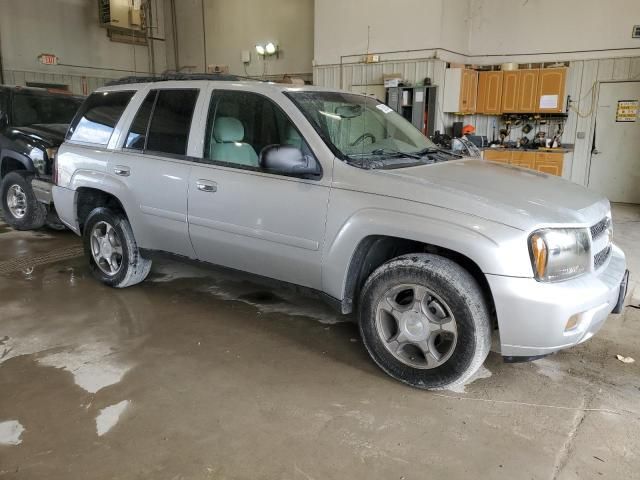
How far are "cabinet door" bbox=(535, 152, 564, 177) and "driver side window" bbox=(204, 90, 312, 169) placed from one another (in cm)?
726

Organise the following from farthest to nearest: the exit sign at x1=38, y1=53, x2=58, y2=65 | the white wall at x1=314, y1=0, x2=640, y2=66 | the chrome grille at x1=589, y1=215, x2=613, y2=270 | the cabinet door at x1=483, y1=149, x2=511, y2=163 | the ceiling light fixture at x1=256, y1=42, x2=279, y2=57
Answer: the ceiling light fixture at x1=256, y1=42, x2=279, y2=57 → the exit sign at x1=38, y1=53, x2=58, y2=65 → the cabinet door at x1=483, y1=149, x2=511, y2=163 → the white wall at x1=314, y1=0, x2=640, y2=66 → the chrome grille at x1=589, y1=215, x2=613, y2=270

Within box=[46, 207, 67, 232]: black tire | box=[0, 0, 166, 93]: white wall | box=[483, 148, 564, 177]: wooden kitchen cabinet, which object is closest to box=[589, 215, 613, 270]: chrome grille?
box=[46, 207, 67, 232]: black tire

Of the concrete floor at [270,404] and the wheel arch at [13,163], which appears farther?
the wheel arch at [13,163]

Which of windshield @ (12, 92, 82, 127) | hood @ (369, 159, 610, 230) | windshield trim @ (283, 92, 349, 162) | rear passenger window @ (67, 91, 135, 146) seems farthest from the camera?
windshield @ (12, 92, 82, 127)

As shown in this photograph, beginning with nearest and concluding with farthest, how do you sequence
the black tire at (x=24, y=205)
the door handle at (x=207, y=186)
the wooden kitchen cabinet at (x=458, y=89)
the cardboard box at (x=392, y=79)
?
the door handle at (x=207, y=186) → the black tire at (x=24, y=205) → the wooden kitchen cabinet at (x=458, y=89) → the cardboard box at (x=392, y=79)

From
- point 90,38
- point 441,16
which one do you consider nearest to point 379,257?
point 441,16

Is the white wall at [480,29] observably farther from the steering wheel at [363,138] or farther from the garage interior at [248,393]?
the steering wheel at [363,138]

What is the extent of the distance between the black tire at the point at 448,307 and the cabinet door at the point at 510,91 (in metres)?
7.88

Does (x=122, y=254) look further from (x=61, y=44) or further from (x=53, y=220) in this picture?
(x=61, y=44)

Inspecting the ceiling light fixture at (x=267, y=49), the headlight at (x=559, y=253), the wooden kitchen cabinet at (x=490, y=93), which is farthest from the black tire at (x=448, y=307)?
the ceiling light fixture at (x=267, y=49)

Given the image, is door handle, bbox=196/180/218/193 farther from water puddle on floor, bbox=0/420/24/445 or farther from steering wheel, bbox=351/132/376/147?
water puddle on floor, bbox=0/420/24/445

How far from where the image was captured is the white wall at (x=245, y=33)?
1248 centimetres

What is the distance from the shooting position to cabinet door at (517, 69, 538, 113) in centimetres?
952

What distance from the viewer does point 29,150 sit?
6422 mm
